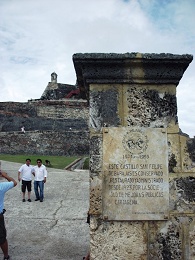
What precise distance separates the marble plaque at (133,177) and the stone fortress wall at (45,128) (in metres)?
26.5

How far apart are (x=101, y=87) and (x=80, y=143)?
88.0ft

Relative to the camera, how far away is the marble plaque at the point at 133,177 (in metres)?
2.96

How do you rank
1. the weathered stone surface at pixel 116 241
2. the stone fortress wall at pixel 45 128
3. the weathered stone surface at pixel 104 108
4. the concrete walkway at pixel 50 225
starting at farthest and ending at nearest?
the stone fortress wall at pixel 45 128 → the concrete walkway at pixel 50 225 → the weathered stone surface at pixel 104 108 → the weathered stone surface at pixel 116 241

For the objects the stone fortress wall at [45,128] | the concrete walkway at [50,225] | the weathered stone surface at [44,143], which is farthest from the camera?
the stone fortress wall at [45,128]

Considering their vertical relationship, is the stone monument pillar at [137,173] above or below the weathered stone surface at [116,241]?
above

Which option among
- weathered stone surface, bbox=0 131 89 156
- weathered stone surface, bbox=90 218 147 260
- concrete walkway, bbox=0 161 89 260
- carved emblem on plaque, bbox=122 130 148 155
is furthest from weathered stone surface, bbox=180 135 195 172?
weathered stone surface, bbox=0 131 89 156

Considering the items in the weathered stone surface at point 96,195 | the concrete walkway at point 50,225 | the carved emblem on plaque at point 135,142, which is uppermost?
the carved emblem on plaque at point 135,142

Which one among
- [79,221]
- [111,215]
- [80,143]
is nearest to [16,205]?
[79,221]

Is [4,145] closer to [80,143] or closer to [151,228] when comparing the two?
[80,143]

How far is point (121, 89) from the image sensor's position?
308 cm

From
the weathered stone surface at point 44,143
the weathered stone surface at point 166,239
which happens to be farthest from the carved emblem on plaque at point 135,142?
the weathered stone surface at point 44,143

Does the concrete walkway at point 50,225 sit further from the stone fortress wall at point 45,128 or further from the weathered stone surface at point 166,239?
the stone fortress wall at point 45,128

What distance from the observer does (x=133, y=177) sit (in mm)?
2971

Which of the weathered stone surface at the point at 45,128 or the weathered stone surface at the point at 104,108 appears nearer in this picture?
the weathered stone surface at the point at 104,108
